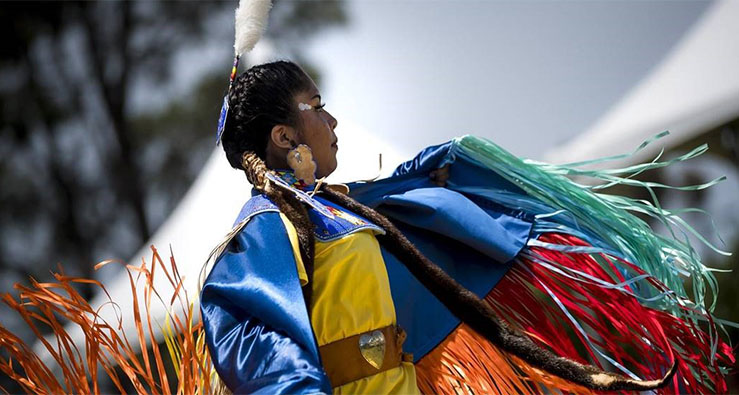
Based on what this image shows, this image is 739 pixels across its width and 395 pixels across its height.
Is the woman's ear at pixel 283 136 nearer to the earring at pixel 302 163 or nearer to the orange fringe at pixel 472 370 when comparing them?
the earring at pixel 302 163

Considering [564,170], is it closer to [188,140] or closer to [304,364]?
[304,364]

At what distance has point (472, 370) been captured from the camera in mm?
1631

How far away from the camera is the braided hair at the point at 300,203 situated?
1.51 meters

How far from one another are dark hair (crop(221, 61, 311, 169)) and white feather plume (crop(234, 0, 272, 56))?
51mm

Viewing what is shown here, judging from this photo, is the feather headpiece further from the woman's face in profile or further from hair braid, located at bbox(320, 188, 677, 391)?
hair braid, located at bbox(320, 188, 677, 391)

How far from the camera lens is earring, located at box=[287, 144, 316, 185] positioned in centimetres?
163

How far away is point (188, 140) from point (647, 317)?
8.34 m

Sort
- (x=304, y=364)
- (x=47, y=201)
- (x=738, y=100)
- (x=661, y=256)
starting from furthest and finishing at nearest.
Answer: (x=47, y=201) → (x=738, y=100) → (x=661, y=256) → (x=304, y=364)

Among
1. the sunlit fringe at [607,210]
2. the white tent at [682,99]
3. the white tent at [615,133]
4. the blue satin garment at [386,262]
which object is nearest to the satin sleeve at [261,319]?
the blue satin garment at [386,262]

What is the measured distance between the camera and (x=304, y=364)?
1.27 m

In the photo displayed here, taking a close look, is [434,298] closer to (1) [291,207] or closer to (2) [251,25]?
(1) [291,207]

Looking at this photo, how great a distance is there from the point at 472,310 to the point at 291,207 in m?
0.41

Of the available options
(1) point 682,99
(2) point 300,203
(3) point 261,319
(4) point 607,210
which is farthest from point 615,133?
(3) point 261,319

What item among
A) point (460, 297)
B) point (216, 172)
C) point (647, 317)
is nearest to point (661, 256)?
point (647, 317)
